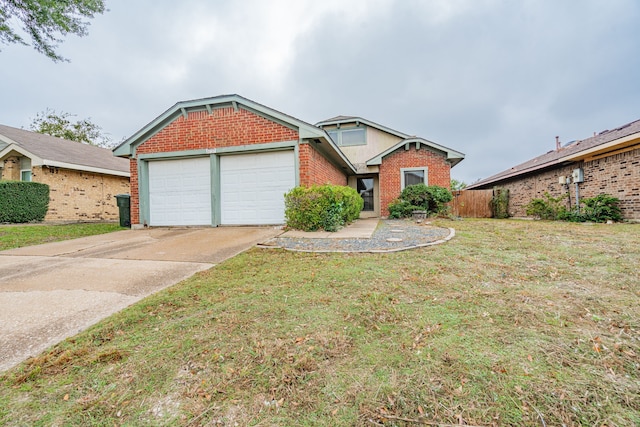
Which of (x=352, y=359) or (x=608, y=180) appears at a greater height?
(x=608, y=180)

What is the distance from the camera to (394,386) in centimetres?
144

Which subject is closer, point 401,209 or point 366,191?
point 401,209

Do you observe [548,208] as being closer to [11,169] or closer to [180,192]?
[180,192]

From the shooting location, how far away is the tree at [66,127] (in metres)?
26.2

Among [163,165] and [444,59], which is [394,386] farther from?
[444,59]

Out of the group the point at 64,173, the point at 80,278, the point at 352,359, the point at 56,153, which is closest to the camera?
the point at 352,359

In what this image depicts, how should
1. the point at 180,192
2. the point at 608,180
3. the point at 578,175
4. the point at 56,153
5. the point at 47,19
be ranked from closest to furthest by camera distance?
the point at 47,19 < the point at 180,192 < the point at 608,180 < the point at 578,175 < the point at 56,153

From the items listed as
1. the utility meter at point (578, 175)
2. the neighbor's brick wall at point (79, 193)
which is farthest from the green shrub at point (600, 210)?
the neighbor's brick wall at point (79, 193)

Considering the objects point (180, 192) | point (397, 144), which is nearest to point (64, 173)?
point (180, 192)

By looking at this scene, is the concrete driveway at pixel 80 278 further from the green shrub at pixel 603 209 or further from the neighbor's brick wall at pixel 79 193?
the green shrub at pixel 603 209

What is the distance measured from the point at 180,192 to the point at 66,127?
28.6 m

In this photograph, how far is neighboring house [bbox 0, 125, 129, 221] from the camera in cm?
1182

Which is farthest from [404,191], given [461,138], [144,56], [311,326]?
[461,138]

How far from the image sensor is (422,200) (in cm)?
1185
